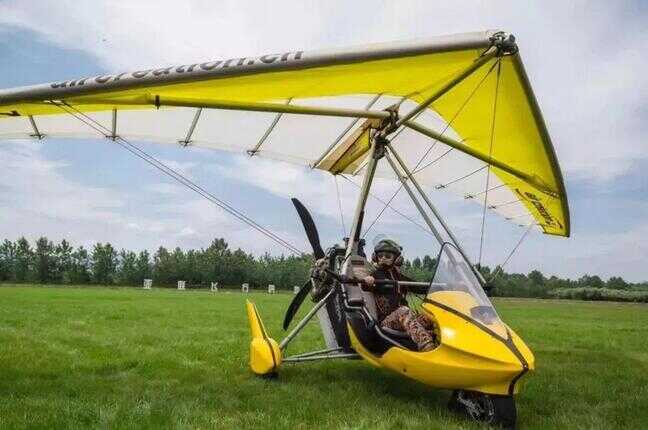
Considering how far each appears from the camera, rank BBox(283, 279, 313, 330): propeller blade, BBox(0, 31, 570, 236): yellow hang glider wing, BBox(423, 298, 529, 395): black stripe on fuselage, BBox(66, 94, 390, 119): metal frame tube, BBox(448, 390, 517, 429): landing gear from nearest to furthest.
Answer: BBox(423, 298, 529, 395): black stripe on fuselage, BBox(448, 390, 517, 429): landing gear, BBox(0, 31, 570, 236): yellow hang glider wing, BBox(66, 94, 390, 119): metal frame tube, BBox(283, 279, 313, 330): propeller blade

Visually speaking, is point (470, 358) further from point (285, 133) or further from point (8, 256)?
point (8, 256)

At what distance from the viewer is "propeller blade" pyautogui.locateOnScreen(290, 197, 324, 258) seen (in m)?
7.77

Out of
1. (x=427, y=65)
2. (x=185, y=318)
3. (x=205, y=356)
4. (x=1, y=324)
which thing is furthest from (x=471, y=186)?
(x=1, y=324)

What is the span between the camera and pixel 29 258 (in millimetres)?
113312

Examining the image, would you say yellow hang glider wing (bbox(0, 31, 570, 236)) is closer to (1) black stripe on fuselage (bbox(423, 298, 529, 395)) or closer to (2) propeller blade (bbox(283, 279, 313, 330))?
(1) black stripe on fuselage (bbox(423, 298, 529, 395))

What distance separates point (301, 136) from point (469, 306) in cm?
519

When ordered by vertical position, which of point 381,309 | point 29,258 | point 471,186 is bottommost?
point 381,309

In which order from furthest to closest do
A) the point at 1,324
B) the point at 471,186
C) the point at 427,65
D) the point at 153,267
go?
the point at 153,267 < the point at 1,324 < the point at 471,186 < the point at 427,65

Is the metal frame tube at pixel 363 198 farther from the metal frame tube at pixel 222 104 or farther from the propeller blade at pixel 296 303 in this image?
the propeller blade at pixel 296 303

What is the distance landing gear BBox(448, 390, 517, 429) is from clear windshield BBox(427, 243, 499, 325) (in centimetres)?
68

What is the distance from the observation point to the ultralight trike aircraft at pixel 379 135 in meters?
5.12

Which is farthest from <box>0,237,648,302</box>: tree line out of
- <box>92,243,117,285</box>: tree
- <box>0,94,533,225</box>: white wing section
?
<box>0,94,533,225</box>: white wing section

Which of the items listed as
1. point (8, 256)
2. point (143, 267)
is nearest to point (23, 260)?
point (8, 256)

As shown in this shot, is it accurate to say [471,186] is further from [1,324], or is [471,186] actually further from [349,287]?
[1,324]
